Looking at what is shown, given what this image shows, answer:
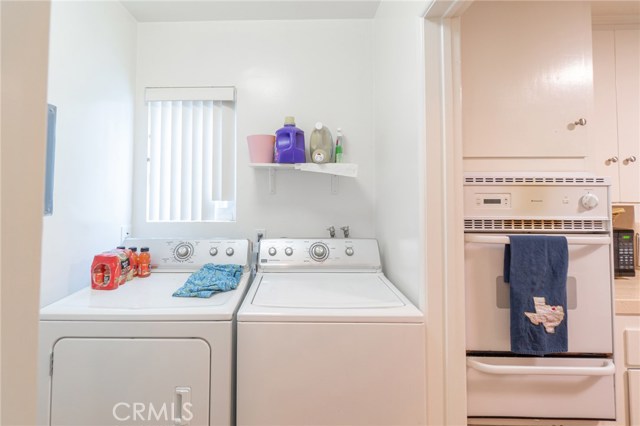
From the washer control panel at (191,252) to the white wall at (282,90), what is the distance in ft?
0.91

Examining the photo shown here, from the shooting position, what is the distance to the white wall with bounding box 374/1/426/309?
117cm

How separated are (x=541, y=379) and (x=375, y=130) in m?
1.72

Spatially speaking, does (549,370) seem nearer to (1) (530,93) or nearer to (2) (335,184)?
(1) (530,93)

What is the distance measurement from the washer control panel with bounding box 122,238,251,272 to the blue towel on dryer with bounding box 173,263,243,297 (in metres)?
0.10

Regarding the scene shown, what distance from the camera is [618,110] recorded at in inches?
66.7

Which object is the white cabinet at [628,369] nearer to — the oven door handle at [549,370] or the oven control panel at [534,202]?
the oven door handle at [549,370]

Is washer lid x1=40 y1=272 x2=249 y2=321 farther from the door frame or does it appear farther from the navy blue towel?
the navy blue towel

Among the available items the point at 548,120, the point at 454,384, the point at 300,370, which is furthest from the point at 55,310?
the point at 548,120

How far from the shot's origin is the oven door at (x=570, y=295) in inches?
46.4

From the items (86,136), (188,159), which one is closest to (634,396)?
(188,159)

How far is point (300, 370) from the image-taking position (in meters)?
1.03

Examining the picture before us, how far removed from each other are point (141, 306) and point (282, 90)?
1.71m

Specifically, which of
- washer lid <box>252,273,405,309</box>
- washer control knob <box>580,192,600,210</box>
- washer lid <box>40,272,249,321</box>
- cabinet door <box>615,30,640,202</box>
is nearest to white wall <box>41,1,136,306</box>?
washer lid <box>40,272,249,321</box>

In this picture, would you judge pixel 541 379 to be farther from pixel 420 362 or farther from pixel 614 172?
pixel 614 172
